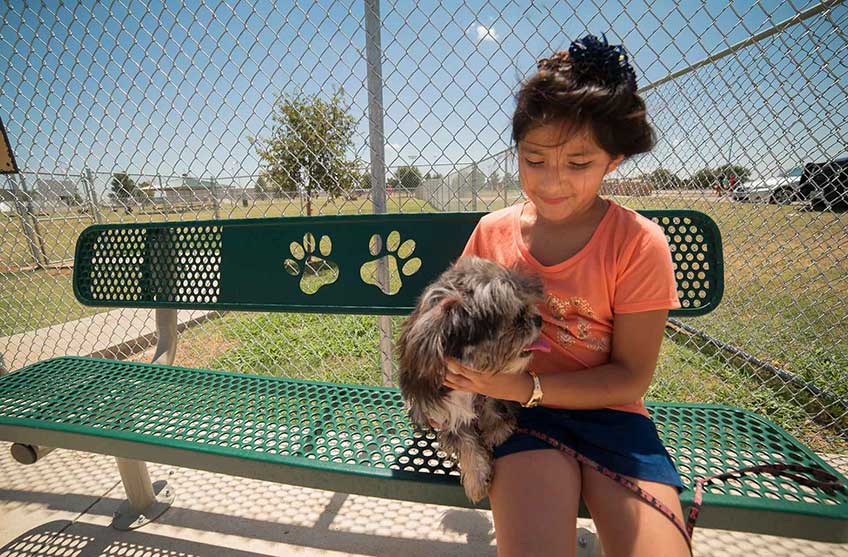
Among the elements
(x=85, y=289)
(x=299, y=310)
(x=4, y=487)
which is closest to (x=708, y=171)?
(x=299, y=310)

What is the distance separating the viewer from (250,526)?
2.18m

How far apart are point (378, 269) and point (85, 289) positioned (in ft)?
6.39

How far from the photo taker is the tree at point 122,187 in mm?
3873

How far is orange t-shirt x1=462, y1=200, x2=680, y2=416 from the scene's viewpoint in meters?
1.32

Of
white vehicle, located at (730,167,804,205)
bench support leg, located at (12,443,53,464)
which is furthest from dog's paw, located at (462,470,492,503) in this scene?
white vehicle, located at (730,167,804,205)

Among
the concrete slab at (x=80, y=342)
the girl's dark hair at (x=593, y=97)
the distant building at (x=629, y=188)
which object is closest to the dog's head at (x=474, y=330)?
the girl's dark hair at (x=593, y=97)

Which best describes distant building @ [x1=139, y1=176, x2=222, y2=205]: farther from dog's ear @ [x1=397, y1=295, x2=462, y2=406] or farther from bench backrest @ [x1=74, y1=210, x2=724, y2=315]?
dog's ear @ [x1=397, y1=295, x2=462, y2=406]

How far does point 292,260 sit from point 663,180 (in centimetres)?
366

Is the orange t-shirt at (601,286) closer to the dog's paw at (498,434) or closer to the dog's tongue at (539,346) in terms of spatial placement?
the dog's tongue at (539,346)

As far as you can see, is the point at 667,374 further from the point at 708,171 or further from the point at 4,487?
the point at 4,487

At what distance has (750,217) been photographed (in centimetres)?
367

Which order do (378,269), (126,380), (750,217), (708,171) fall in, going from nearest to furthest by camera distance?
(126,380) → (378,269) → (708,171) → (750,217)

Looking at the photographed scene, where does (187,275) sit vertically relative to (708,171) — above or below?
below

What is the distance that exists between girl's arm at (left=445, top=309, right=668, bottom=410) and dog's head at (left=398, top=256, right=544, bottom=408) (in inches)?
2.2
